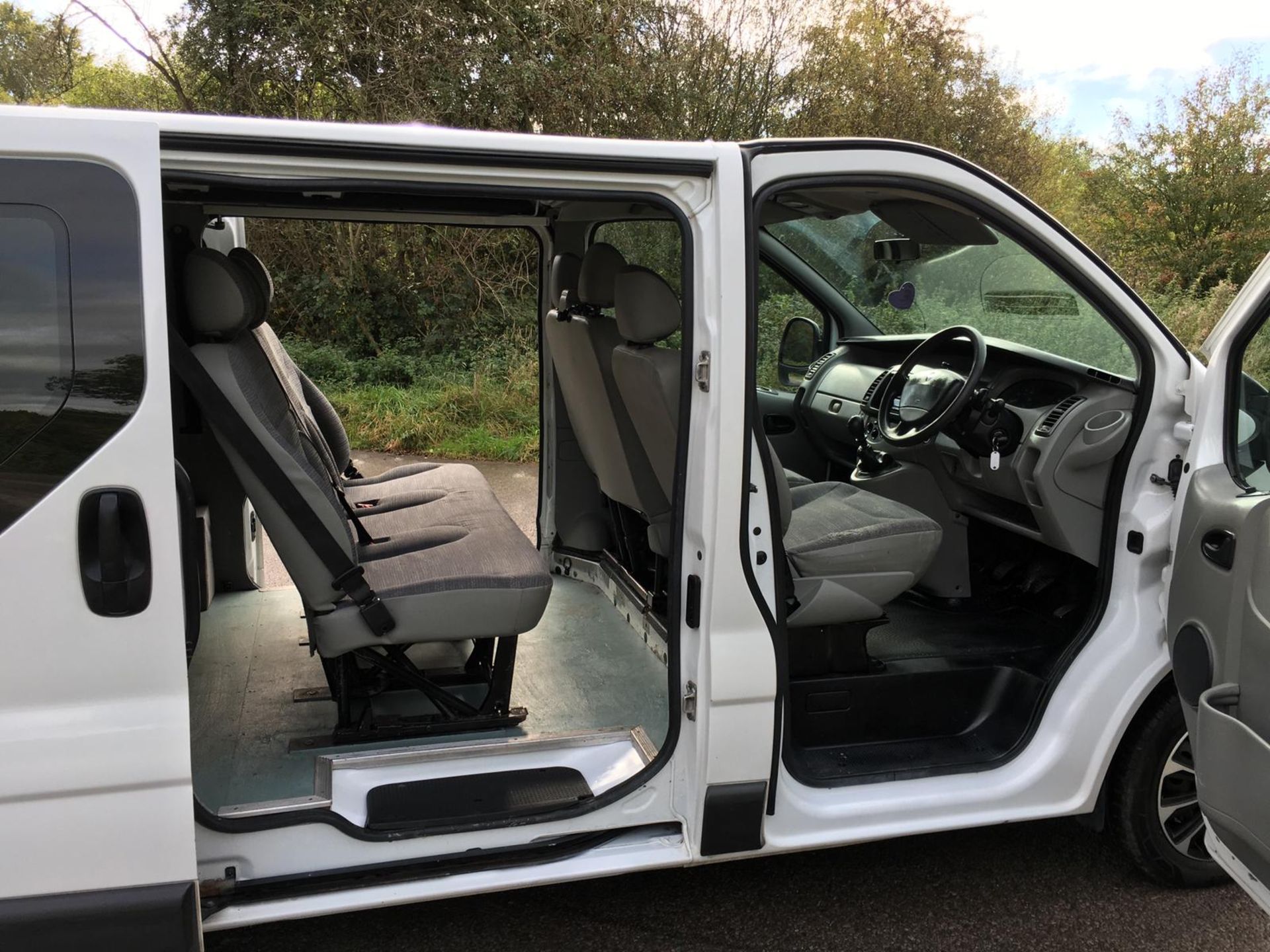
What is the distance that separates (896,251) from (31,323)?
8.11ft

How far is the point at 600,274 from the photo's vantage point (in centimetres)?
299

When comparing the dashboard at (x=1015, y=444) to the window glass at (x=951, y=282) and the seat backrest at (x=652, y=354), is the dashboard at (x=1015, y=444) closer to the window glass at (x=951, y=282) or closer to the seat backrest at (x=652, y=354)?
the window glass at (x=951, y=282)

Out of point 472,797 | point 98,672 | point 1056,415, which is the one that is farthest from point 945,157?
point 98,672

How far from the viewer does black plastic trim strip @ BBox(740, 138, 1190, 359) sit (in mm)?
2088

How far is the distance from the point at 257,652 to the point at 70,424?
1575 millimetres

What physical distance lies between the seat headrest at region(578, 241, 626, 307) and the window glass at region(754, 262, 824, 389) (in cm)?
98

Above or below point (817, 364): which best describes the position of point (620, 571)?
below

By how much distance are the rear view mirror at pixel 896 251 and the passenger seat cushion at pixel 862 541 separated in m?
0.81

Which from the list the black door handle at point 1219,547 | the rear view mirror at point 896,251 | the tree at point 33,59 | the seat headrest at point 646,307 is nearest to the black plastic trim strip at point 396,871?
the seat headrest at point 646,307

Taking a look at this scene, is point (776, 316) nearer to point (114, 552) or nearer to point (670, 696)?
point (670, 696)

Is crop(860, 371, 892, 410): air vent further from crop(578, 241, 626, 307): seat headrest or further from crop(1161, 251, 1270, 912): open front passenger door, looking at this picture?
crop(1161, 251, 1270, 912): open front passenger door

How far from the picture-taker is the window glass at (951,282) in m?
2.63

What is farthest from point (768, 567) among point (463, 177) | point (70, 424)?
point (70, 424)

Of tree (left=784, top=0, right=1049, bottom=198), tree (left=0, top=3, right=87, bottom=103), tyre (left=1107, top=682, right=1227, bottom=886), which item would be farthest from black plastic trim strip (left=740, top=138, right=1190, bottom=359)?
tree (left=0, top=3, right=87, bottom=103)
